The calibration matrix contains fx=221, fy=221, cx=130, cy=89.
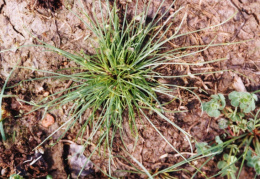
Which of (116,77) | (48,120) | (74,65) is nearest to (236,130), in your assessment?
(116,77)

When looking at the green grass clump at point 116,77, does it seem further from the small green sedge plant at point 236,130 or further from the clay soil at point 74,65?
the small green sedge plant at point 236,130

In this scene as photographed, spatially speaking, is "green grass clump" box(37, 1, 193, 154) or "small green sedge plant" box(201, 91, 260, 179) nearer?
"green grass clump" box(37, 1, 193, 154)

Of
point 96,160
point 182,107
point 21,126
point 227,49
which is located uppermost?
point 227,49

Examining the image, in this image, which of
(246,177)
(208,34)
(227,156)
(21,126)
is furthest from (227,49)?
(21,126)

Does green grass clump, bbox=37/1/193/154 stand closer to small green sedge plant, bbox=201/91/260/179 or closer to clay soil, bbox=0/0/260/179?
clay soil, bbox=0/0/260/179

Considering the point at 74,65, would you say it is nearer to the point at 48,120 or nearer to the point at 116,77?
the point at 116,77

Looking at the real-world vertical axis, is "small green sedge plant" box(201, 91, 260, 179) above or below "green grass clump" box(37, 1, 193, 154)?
below

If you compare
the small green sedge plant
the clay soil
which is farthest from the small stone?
the small green sedge plant

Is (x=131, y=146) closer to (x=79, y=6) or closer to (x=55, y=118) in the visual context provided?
(x=55, y=118)
